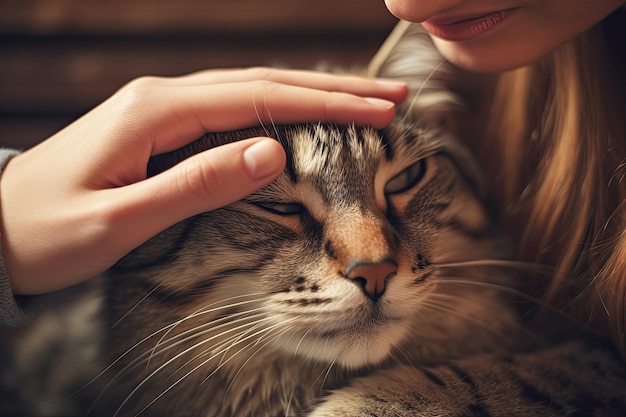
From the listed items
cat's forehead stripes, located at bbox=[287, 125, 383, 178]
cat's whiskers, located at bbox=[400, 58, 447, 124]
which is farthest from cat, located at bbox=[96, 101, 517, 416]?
cat's whiskers, located at bbox=[400, 58, 447, 124]

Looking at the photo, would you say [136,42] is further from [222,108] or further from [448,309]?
[448,309]

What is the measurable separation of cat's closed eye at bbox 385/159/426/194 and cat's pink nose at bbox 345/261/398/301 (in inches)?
6.0

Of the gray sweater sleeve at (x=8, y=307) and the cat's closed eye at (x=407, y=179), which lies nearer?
the gray sweater sleeve at (x=8, y=307)

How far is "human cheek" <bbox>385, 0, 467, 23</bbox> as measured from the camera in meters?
0.61

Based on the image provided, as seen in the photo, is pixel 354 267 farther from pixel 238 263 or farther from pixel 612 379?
pixel 612 379

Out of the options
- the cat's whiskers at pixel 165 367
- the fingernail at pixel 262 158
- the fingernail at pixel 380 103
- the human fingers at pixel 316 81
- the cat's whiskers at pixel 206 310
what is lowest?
the cat's whiskers at pixel 165 367

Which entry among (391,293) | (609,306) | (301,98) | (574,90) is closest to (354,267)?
(391,293)

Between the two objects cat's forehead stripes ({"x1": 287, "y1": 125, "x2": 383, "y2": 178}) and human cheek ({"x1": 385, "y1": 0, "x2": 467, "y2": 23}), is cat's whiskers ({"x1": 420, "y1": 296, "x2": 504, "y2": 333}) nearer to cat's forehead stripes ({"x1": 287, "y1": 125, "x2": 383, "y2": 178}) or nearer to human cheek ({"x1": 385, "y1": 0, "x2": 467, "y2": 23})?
cat's forehead stripes ({"x1": 287, "y1": 125, "x2": 383, "y2": 178})

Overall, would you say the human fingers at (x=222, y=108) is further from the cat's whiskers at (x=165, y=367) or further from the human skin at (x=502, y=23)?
the cat's whiskers at (x=165, y=367)

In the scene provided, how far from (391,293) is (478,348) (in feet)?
0.70

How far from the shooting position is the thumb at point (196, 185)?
1.90ft

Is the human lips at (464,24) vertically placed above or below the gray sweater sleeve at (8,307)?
above

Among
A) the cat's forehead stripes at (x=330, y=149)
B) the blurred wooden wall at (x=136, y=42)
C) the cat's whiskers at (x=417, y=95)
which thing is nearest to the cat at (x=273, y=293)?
the cat's forehead stripes at (x=330, y=149)

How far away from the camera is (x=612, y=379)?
0.68 meters
